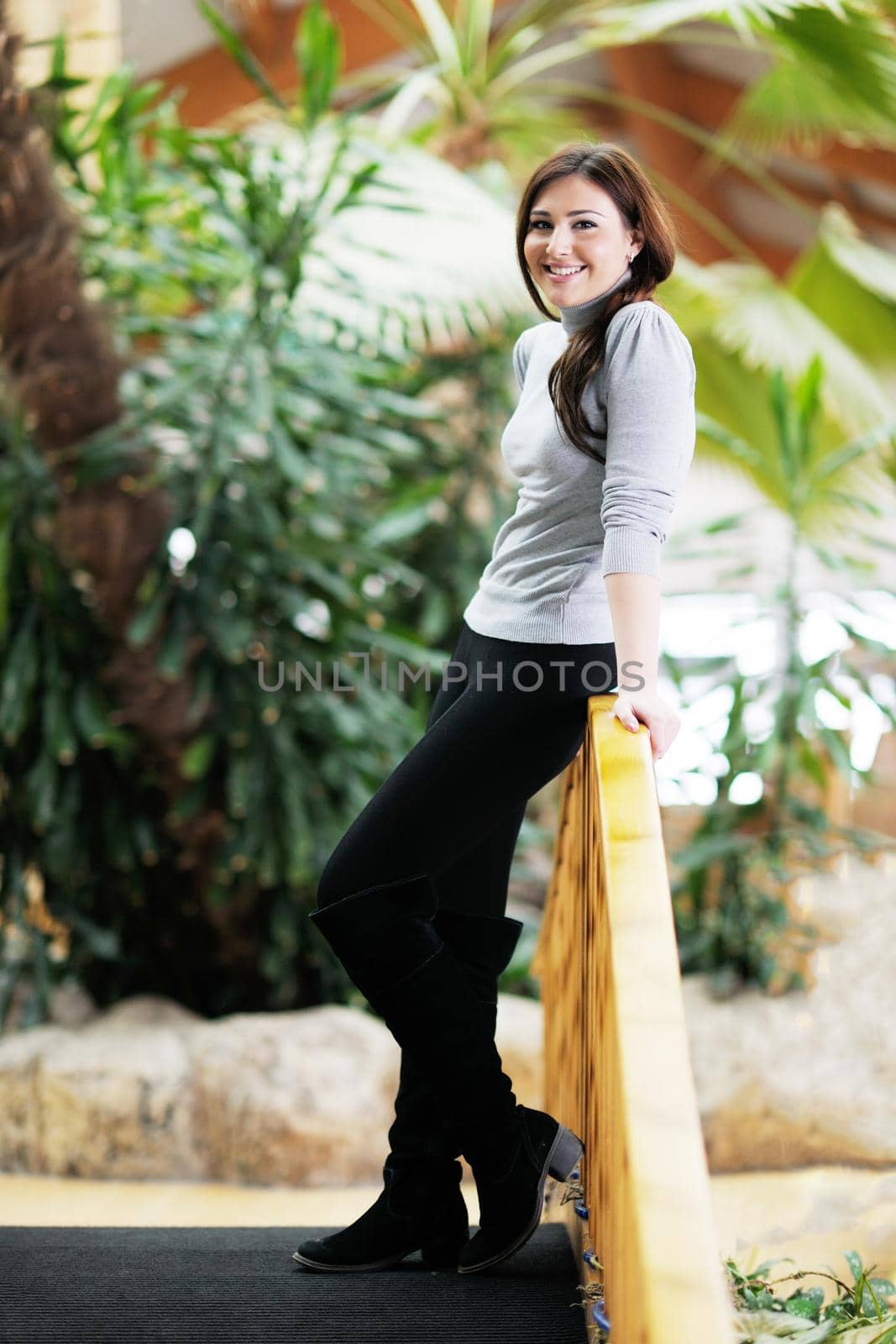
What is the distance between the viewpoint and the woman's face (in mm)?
1461

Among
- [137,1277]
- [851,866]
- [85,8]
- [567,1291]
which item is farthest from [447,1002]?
[85,8]

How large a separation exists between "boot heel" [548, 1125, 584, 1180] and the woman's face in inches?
39.3

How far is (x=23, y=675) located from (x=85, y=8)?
2.46m

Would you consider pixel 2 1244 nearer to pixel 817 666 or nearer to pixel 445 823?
pixel 445 823

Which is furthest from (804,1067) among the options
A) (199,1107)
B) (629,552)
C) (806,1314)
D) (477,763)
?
(629,552)

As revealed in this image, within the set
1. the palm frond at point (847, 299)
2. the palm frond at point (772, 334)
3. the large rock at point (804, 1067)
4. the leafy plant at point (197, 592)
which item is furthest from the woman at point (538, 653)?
the palm frond at point (847, 299)

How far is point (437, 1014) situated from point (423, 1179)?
30 centimetres

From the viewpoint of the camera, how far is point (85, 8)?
420 centimetres

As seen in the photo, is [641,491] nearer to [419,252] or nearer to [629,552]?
[629,552]

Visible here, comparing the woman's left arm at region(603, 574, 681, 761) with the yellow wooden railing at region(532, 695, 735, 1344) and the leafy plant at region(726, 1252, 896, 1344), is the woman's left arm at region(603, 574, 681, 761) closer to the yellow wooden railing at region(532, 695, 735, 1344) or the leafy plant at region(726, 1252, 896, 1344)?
the yellow wooden railing at region(532, 695, 735, 1344)

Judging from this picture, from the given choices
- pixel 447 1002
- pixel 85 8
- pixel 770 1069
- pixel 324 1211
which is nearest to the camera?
pixel 447 1002

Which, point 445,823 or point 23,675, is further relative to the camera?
point 23,675

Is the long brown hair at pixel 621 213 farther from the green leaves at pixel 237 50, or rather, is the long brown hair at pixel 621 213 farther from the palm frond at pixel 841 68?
the palm frond at pixel 841 68

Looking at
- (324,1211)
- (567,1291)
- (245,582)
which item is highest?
(245,582)
